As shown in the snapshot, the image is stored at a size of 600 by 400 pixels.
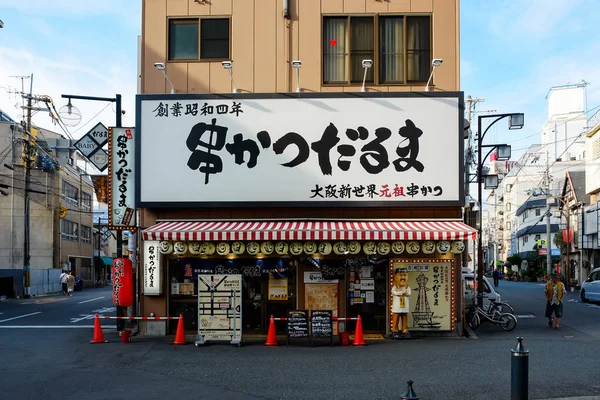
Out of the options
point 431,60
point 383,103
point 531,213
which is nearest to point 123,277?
point 383,103

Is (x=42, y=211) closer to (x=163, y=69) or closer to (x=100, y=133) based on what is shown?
(x=100, y=133)

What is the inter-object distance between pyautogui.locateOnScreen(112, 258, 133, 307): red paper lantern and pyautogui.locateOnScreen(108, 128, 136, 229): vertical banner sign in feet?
3.57

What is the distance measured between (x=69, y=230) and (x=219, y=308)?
4249cm

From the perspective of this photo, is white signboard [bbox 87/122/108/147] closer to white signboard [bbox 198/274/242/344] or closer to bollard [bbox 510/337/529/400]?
white signboard [bbox 198/274/242/344]

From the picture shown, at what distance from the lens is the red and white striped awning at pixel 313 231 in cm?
1518

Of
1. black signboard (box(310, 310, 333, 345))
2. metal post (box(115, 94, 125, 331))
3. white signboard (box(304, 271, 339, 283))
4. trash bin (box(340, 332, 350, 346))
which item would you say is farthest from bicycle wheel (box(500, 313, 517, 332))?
metal post (box(115, 94, 125, 331))

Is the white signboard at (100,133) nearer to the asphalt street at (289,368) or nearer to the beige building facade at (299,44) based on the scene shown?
the beige building facade at (299,44)

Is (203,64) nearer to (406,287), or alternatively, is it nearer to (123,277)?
(123,277)

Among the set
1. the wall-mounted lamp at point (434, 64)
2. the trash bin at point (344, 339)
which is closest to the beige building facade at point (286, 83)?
the wall-mounted lamp at point (434, 64)

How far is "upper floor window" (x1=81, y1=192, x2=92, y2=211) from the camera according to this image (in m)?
58.4

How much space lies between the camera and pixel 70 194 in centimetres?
5369

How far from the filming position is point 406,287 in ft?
51.8

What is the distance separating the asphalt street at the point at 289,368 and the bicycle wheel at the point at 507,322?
49 centimetres

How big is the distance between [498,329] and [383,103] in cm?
833
